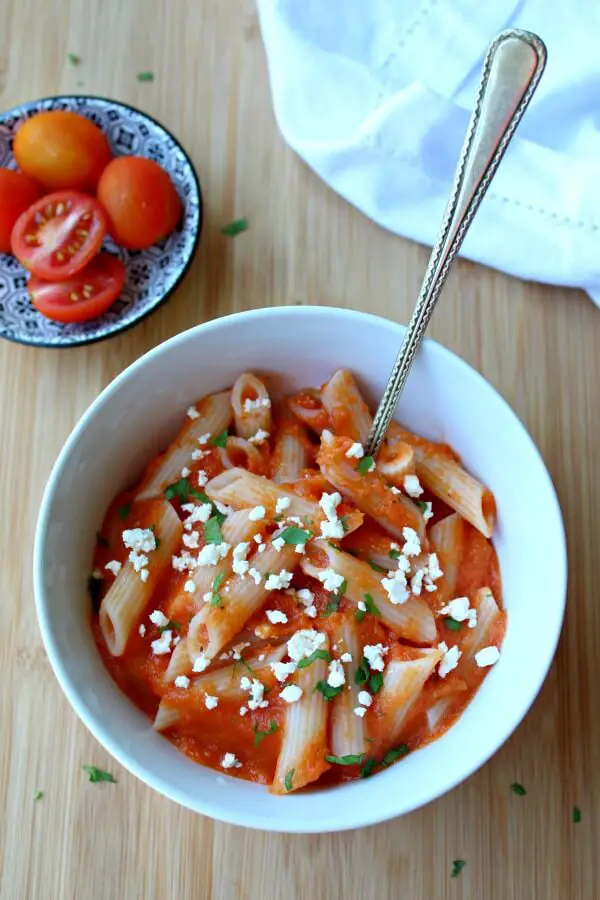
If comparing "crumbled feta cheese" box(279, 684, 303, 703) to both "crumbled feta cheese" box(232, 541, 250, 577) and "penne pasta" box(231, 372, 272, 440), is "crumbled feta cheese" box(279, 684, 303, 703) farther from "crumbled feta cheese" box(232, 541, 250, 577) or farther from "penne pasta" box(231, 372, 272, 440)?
"penne pasta" box(231, 372, 272, 440)

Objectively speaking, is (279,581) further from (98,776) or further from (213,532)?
(98,776)

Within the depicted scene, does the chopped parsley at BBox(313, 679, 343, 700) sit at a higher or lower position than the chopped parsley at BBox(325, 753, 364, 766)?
higher

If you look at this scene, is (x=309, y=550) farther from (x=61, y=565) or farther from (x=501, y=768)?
(x=501, y=768)

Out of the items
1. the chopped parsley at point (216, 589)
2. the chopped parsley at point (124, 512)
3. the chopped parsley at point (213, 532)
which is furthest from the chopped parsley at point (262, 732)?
the chopped parsley at point (124, 512)

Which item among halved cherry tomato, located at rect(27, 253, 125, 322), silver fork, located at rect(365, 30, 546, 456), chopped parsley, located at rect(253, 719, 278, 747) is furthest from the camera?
halved cherry tomato, located at rect(27, 253, 125, 322)

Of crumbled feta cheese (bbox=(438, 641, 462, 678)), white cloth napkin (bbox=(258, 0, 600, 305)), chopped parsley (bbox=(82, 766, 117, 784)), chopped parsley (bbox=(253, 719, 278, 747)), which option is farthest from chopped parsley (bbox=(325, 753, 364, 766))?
white cloth napkin (bbox=(258, 0, 600, 305))

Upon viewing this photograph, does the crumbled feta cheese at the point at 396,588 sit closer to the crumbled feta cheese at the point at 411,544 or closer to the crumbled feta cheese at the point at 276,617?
the crumbled feta cheese at the point at 411,544
